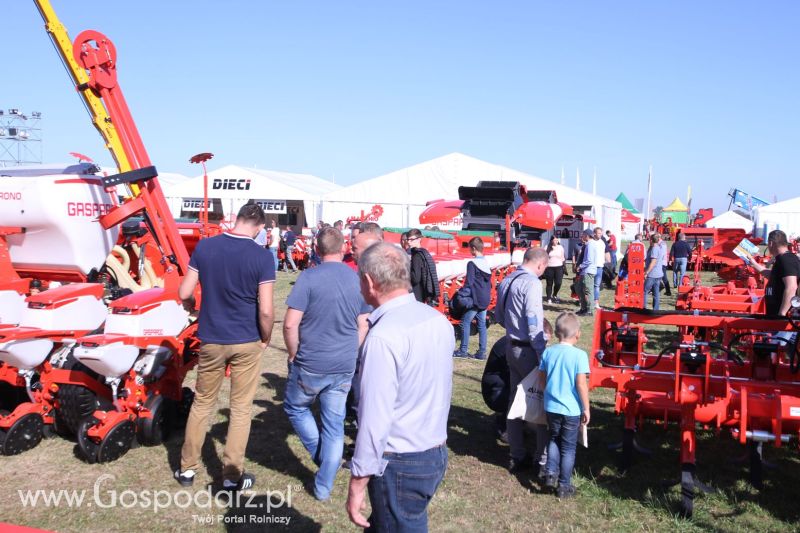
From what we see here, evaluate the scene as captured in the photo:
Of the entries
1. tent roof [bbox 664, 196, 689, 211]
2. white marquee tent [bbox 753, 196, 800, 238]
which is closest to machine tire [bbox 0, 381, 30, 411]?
white marquee tent [bbox 753, 196, 800, 238]

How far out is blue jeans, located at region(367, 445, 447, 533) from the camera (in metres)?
2.39

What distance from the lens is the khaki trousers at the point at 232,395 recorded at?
426 cm

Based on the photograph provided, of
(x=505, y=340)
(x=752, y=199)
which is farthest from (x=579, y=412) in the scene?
(x=752, y=199)

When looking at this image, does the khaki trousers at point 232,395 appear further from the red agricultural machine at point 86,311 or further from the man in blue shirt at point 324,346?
the red agricultural machine at point 86,311

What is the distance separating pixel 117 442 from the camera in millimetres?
4789

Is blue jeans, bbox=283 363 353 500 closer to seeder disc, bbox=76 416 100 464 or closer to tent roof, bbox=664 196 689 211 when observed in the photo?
seeder disc, bbox=76 416 100 464

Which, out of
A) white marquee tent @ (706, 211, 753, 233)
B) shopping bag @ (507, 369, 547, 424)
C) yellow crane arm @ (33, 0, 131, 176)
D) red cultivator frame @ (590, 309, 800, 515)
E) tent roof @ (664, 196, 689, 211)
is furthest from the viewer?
tent roof @ (664, 196, 689, 211)

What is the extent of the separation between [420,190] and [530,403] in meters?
24.0

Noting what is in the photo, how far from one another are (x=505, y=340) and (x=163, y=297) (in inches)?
110

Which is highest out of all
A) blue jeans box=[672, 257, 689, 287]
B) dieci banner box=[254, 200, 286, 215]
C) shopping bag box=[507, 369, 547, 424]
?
dieci banner box=[254, 200, 286, 215]

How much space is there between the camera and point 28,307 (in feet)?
16.4

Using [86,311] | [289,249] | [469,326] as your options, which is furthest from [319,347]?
[289,249]

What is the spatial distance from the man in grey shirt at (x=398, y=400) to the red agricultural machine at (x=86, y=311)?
3.00m

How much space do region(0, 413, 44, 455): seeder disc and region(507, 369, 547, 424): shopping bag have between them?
3.67 metres
